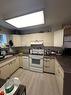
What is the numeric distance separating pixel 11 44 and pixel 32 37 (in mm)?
1179

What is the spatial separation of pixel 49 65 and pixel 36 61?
2.23ft

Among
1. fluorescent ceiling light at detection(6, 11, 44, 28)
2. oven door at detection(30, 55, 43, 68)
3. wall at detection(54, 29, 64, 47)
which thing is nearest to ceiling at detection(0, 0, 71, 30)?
fluorescent ceiling light at detection(6, 11, 44, 28)

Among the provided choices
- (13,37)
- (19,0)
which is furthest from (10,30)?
(19,0)

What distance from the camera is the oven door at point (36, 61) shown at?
132 inches

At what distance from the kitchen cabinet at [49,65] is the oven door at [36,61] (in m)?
0.20

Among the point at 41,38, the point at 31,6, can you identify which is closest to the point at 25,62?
the point at 41,38

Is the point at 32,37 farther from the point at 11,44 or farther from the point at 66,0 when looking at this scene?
the point at 66,0

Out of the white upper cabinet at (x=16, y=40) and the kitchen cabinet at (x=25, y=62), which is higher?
the white upper cabinet at (x=16, y=40)

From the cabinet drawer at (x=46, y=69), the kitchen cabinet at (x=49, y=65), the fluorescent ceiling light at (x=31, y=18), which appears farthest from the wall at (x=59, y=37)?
the cabinet drawer at (x=46, y=69)

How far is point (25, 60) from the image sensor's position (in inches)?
147

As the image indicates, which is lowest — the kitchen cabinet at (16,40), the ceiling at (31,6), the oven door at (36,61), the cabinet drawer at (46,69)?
the cabinet drawer at (46,69)

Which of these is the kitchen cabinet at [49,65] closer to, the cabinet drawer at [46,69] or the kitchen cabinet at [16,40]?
the cabinet drawer at [46,69]

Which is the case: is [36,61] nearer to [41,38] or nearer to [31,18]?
[41,38]

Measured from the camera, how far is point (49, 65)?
126 inches
